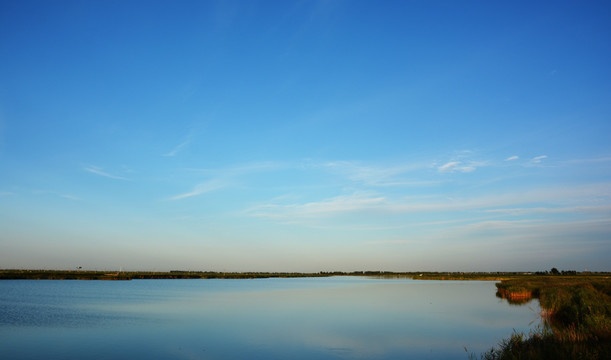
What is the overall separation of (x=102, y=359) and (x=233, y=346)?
5.97 m

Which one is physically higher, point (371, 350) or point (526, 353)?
point (526, 353)

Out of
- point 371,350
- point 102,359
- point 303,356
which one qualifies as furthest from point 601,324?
point 102,359

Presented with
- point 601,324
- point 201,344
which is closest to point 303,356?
point 201,344

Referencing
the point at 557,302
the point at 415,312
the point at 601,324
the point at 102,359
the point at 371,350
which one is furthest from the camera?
the point at 415,312

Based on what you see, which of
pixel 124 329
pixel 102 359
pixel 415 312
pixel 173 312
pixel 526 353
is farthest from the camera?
pixel 415 312

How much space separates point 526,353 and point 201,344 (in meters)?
14.5

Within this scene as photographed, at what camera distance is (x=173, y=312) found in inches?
1328

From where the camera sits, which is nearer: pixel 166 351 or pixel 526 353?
pixel 526 353

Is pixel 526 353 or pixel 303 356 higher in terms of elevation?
pixel 526 353

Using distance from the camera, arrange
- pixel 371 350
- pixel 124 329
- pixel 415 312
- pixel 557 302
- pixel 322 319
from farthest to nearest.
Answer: pixel 415 312 → pixel 322 319 → pixel 557 302 → pixel 124 329 → pixel 371 350

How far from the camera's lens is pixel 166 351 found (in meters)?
18.6

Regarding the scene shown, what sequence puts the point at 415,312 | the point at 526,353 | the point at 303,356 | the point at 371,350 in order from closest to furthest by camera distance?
the point at 526,353, the point at 303,356, the point at 371,350, the point at 415,312

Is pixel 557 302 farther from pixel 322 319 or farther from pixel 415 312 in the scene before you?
pixel 322 319

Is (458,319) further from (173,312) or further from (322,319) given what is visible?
(173,312)
